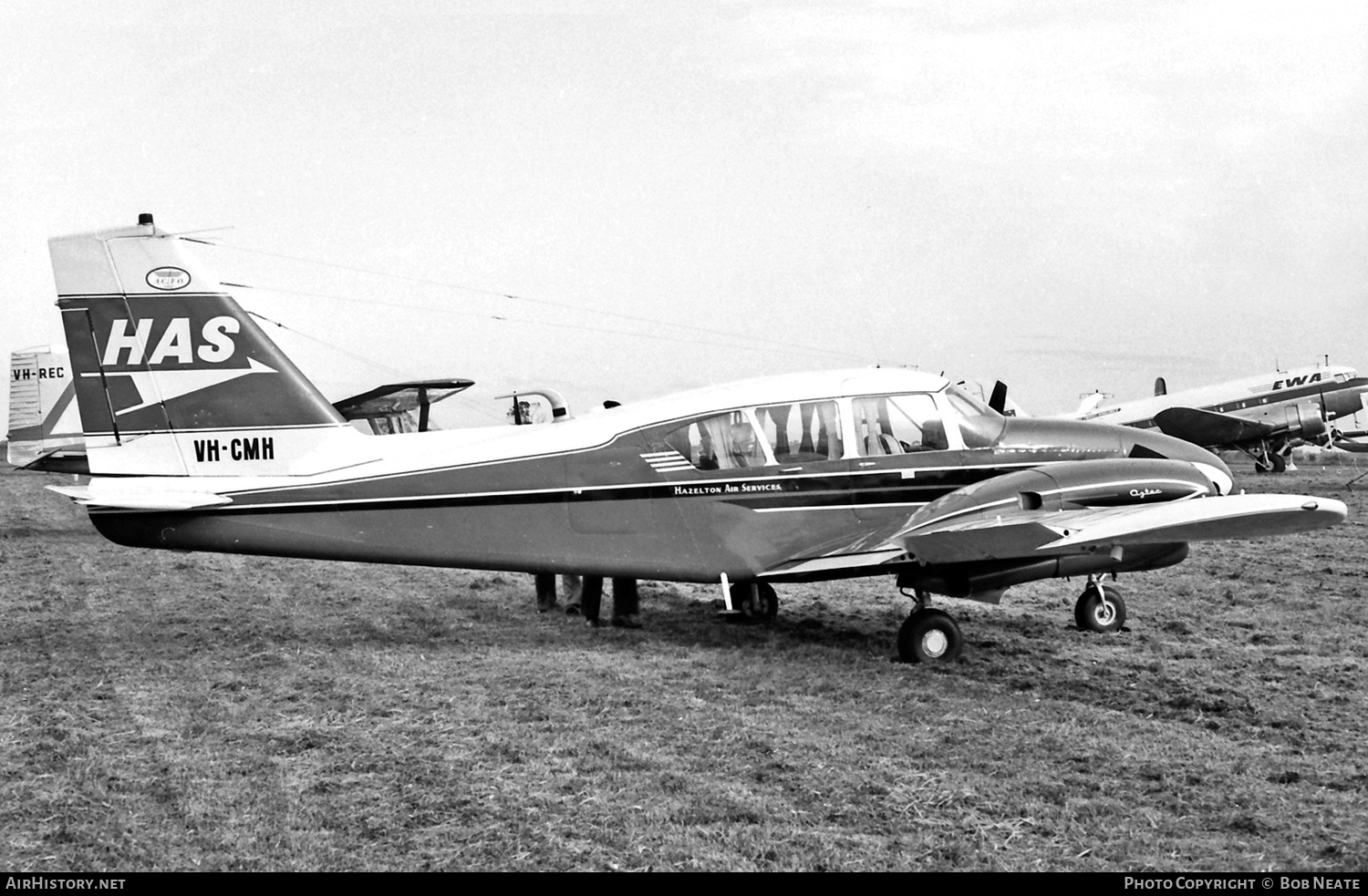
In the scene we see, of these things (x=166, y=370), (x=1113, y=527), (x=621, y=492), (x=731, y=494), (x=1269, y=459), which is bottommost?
(x=1269, y=459)

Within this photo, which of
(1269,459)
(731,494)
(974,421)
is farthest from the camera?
(1269,459)

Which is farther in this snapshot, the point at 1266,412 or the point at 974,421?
the point at 1266,412

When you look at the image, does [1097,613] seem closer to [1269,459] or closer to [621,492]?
[621,492]

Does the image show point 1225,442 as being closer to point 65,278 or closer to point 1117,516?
point 1117,516

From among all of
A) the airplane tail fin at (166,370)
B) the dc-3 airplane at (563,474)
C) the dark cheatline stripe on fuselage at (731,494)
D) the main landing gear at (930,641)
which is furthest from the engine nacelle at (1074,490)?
the airplane tail fin at (166,370)

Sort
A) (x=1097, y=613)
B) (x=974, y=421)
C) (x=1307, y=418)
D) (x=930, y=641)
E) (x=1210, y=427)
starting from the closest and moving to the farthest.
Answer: (x=930, y=641)
(x=974, y=421)
(x=1097, y=613)
(x=1210, y=427)
(x=1307, y=418)

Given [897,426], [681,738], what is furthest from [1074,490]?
[681,738]

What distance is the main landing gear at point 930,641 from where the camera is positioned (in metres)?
8.52

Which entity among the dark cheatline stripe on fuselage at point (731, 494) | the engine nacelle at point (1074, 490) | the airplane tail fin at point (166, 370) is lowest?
the engine nacelle at point (1074, 490)

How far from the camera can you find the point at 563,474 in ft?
29.7

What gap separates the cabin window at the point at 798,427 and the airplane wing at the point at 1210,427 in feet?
89.9

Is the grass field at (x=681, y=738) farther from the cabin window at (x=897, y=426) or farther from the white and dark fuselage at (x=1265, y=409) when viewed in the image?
the white and dark fuselage at (x=1265, y=409)

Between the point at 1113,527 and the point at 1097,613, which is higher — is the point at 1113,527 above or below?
above

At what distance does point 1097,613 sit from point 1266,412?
28456mm
